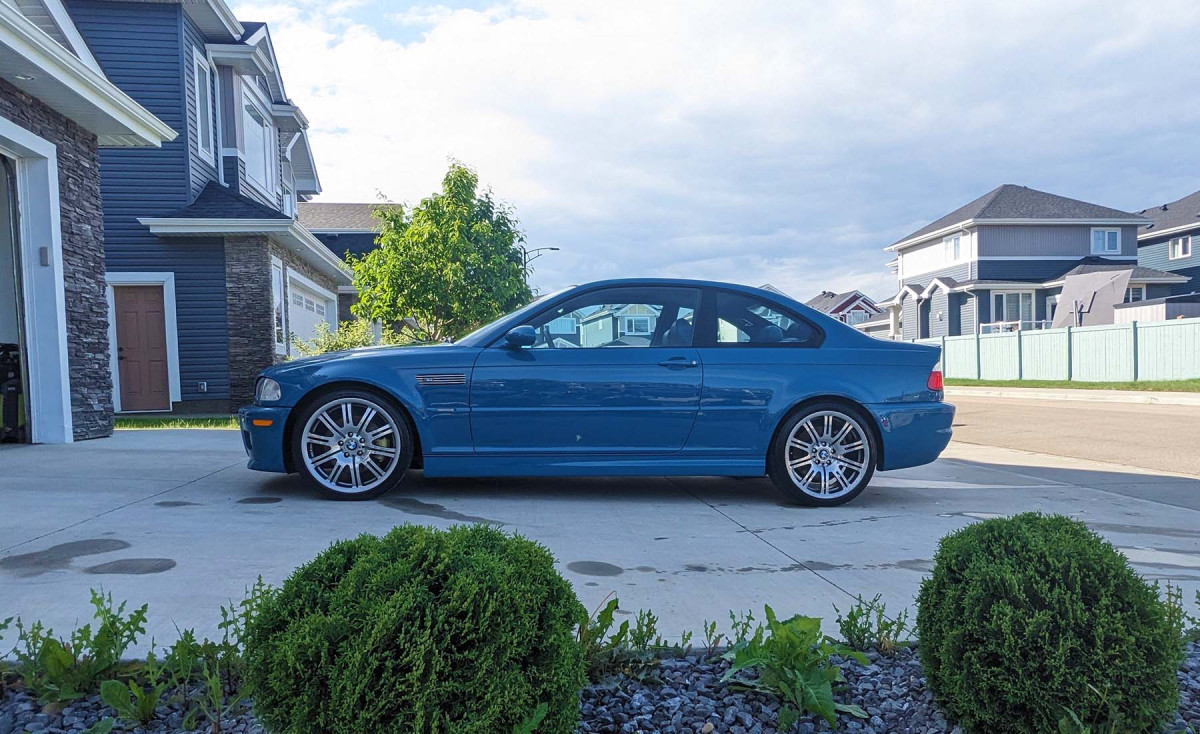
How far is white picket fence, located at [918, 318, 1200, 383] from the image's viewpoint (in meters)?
22.0

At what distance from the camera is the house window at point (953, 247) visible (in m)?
40.0

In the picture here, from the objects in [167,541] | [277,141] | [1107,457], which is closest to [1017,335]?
[1107,457]

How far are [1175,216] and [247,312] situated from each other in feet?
148

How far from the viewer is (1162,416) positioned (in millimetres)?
13516

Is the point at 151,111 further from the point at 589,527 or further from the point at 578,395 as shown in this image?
the point at 589,527

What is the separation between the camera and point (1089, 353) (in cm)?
2512

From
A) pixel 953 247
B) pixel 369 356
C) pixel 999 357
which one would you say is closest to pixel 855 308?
pixel 953 247

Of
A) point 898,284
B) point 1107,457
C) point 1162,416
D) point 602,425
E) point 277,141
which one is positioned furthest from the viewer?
point 898,284

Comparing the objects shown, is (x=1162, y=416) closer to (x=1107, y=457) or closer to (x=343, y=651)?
(x=1107, y=457)

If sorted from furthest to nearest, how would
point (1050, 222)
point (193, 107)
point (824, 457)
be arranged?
point (1050, 222), point (193, 107), point (824, 457)

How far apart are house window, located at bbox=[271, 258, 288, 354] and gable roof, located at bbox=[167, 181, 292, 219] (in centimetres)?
103

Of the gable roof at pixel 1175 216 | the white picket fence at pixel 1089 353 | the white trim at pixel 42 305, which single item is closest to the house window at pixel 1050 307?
the gable roof at pixel 1175 216

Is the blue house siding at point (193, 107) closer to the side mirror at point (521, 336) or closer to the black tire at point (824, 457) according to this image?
the side mirror at point (521, 336)

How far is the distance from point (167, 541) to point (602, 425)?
2583mm
